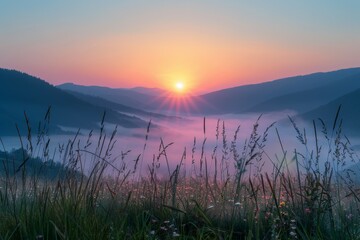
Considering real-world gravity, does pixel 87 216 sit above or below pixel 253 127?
below

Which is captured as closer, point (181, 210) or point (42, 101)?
point (181, 210)

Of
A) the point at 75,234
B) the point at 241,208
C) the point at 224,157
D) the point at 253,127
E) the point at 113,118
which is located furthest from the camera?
the point at 113,118

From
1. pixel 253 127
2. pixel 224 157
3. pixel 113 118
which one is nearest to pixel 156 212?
pixel 253 127

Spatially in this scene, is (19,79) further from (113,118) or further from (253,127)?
(253,127)

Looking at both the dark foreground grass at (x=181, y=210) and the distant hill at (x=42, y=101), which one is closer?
the dark foreground grass at (x=181, y=210)

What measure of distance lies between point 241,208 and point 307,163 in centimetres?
124

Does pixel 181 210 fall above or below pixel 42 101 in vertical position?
above

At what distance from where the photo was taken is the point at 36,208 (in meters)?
5.04

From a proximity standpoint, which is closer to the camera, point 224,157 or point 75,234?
point 75,234

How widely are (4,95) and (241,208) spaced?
19968 centimetres

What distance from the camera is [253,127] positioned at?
215 inches

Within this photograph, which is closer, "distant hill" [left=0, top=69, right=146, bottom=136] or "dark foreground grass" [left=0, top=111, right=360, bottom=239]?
"dark foreground grass" [left=0, top=111, right=360, bottom=239]

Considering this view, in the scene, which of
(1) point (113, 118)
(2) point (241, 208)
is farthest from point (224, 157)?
(1) point (113, 118)

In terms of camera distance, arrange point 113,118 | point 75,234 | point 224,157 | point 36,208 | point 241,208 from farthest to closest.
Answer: point 113,118 < point 224,157 < point 241,208 < point 36,208 < point 75,234
